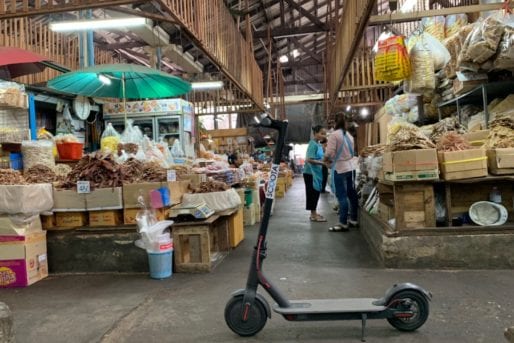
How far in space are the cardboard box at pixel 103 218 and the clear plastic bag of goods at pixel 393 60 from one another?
406 cm

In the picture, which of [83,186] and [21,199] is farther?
[83,186]

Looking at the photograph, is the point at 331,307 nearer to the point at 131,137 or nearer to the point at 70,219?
the point at 70,219

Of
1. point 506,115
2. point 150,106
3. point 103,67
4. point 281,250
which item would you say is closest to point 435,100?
point 506,115

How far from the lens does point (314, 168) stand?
23.1 ft

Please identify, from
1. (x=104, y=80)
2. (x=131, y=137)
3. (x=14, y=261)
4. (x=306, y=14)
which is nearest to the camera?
(x=14, y=261)

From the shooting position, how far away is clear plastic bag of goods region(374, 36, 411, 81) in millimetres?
5344

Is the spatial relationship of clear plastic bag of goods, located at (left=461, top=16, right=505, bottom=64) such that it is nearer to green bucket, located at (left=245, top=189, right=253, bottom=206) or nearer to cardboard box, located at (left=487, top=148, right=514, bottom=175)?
cardboard box, located at (left=487, top=148, right=514, bottom=175)

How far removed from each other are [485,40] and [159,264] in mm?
4533

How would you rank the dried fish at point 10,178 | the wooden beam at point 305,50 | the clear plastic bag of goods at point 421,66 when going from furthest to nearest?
1. the wooden beam at point 305,50
2. the clear plastic bag of goods at point 421,66
3. the dried fish at point 10,178

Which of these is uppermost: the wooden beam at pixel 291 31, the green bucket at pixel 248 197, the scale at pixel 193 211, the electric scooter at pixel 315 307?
the wooden beam at pixel 291 31

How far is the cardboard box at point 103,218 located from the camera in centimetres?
441

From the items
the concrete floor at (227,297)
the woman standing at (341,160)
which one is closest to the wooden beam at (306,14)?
the woman standing at (341,160)

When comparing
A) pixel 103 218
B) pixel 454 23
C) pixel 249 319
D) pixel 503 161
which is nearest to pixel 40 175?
pixel 103 218

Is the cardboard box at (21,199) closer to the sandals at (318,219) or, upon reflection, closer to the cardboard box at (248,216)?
the cardboard box at (248,216)
